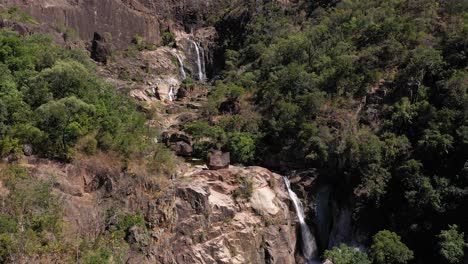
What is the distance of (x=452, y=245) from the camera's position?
26.3 metres

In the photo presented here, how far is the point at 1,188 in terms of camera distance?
2186cm

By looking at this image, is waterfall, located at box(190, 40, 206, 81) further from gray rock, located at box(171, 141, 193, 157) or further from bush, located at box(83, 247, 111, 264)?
bush, located at box(83, 247, 111, 264)

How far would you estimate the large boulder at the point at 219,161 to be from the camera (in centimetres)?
3456

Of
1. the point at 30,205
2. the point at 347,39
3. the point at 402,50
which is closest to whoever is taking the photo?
the point at 30,205

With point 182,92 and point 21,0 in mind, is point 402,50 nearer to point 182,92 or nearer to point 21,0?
point 182,92

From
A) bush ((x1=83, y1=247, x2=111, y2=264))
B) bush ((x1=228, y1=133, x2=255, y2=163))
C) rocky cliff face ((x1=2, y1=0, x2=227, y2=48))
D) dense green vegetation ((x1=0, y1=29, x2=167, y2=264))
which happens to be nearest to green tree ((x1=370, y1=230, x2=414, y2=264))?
bush ((x1=228, y1=133, x2=255, y2=163))

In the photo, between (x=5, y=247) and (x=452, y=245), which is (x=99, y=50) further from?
(x=452, y=245)

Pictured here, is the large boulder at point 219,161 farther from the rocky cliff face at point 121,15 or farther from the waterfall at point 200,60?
the rocky cliff face at point 121,15

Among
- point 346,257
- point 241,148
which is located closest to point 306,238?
point 346,257

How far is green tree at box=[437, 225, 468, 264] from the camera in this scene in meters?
26.2

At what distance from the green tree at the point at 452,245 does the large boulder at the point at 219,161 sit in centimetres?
1701

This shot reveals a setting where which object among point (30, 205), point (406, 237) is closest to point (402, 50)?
point (406, 237)

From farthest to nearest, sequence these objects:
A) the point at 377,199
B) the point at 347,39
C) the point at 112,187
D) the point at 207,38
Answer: the point at 207,38 < the point at 347,39 < the point at 377,199 < the point at 112,187

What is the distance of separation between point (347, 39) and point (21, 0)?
4352 centimetres
